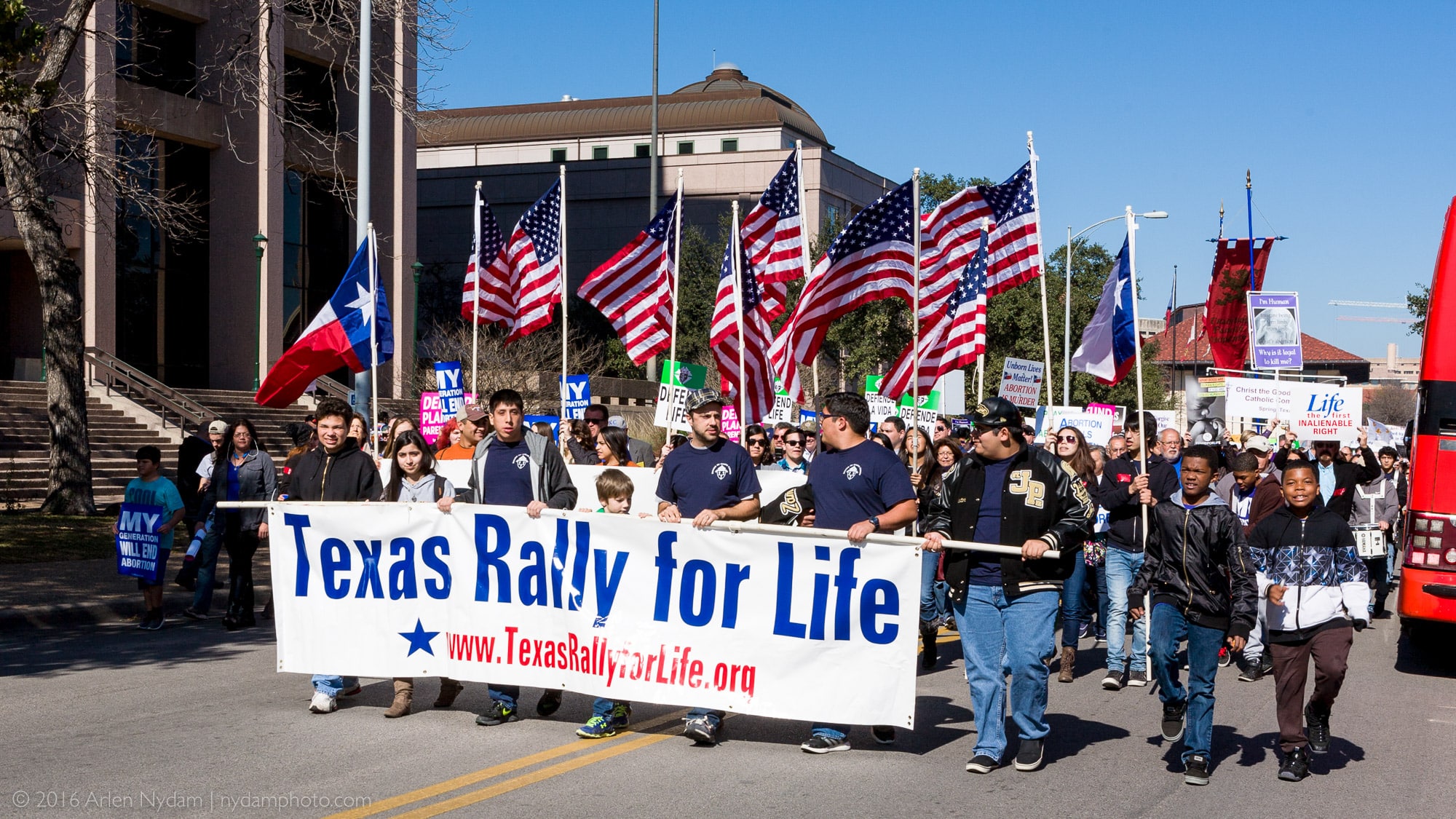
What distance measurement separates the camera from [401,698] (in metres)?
8.20

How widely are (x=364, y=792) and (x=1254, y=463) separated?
24.4 ft

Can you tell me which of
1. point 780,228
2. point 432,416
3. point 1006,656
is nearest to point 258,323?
point 432,416

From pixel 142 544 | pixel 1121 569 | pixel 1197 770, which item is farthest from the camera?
pixel 142 544

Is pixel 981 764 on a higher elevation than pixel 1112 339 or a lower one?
lower

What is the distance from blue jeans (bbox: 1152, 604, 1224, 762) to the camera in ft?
23.5

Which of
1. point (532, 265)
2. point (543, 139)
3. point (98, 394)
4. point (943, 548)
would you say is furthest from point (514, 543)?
point (543, 139)

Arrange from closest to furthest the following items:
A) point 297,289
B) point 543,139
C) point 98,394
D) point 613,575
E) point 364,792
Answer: point 364,792 < point 613,575 < point 98,394 < point 297,289 < point 543,139

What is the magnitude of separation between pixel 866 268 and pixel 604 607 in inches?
286

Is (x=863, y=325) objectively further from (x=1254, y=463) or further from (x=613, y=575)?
(x=613, y=575)

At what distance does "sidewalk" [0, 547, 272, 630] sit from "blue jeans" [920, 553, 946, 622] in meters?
6.85

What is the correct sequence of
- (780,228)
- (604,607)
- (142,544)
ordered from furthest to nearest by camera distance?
(780,228), (142,544), (604,607)

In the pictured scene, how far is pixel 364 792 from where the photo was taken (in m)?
6.41

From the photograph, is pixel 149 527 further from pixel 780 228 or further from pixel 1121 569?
pixel 780 228

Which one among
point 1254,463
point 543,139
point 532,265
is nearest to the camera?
point 1254,463
